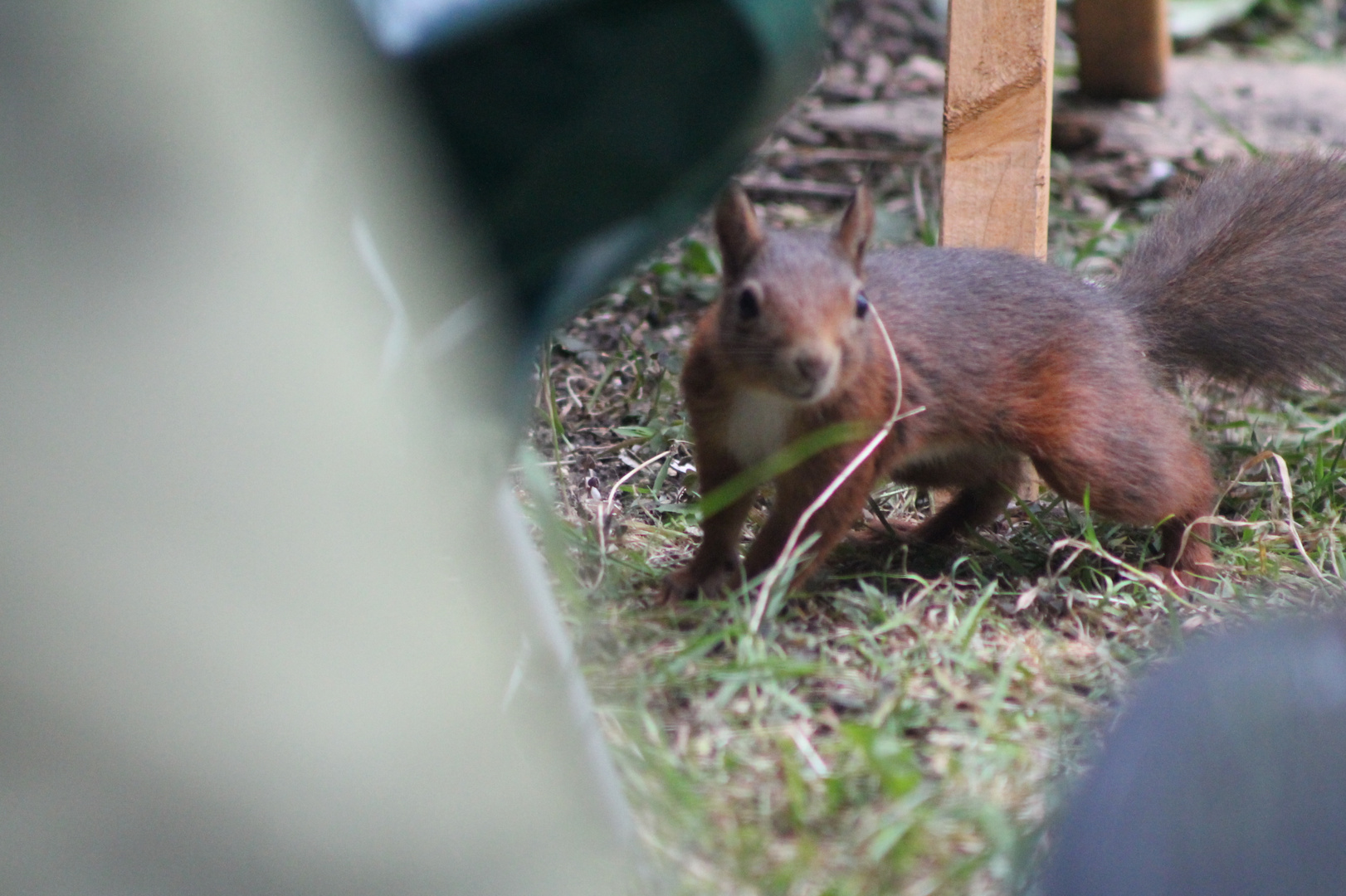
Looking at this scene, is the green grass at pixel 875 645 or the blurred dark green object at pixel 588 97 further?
the green grass at pixel 875 645

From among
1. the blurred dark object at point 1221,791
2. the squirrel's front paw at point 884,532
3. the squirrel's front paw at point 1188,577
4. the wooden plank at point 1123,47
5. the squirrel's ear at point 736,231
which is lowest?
the wooden plank at point 1123,47

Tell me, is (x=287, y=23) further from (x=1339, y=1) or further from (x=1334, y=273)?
(x=1339, y=1)

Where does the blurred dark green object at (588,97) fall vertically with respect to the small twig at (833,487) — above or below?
above

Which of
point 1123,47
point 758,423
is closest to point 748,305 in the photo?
point 758,423

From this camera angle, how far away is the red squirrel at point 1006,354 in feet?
8.39

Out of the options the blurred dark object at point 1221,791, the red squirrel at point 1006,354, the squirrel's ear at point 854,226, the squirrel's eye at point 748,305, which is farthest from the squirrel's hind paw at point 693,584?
the blurred dark object at point 1221,791

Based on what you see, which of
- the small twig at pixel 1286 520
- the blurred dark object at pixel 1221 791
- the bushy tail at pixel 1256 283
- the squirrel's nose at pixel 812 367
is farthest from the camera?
the bushy tail at pixel 1256 283

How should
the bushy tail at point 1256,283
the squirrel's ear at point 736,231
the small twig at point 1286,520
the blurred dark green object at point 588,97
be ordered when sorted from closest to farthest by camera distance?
the blurred dark green object at point 588,97 → the squirrel's ear at point 736,231 → the small twig at point 1286,520 → the bushy tail at point 1256,283

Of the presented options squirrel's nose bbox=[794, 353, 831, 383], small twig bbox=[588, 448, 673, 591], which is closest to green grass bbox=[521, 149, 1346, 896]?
small twig bbox=[588, 448, 673, 591]

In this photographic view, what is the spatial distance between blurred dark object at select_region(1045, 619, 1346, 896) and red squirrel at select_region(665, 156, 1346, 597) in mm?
1029

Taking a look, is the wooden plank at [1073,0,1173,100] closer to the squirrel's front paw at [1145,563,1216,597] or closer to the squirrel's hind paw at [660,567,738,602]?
the squirrel's front paw at [1145,563,1216,597]

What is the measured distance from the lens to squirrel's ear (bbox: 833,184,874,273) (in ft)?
8.50

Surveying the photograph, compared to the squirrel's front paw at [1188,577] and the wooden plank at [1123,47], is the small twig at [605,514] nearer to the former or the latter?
the squirrel's front paw at [1188,577]

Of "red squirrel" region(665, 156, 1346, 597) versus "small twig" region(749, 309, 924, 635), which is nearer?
"small twig" region(749, 309, 924, 635)
